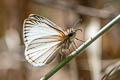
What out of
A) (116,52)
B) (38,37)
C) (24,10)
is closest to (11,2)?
(24,10)

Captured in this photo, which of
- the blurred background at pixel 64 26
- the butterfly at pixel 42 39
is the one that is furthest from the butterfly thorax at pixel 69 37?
the blurred background at pixel 64 26

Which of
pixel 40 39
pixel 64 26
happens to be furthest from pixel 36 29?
pixel 64 26

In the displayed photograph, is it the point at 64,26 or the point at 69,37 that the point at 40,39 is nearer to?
the point at 69,37

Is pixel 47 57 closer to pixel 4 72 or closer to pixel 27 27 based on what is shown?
pixel 27 27

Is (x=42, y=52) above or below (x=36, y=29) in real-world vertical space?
below

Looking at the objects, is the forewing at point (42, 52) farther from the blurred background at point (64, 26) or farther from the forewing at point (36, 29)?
the blurred background at point (64, 26)

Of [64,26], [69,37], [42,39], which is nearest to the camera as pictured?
[69,37]
